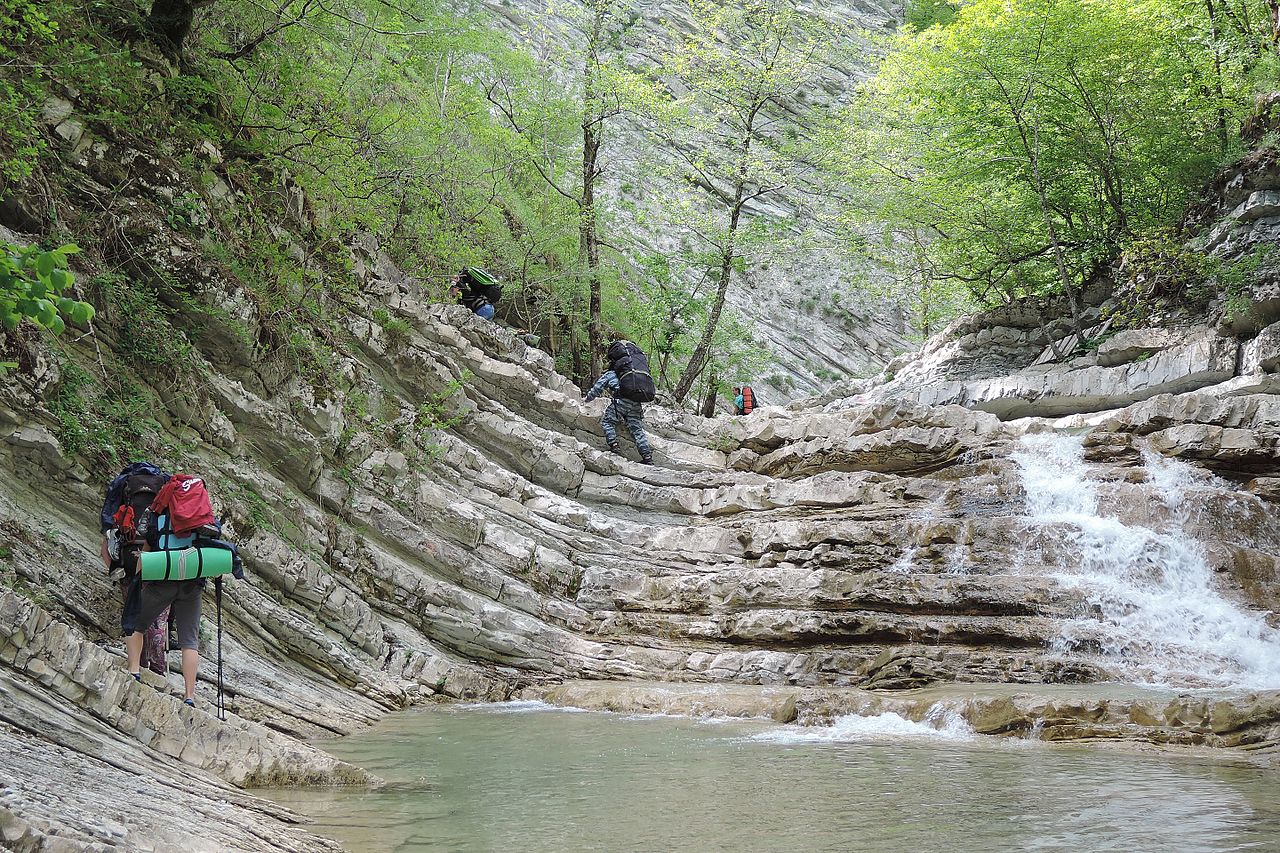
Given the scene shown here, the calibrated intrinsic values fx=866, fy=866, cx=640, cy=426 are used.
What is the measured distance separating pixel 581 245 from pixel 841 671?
43.1 feet

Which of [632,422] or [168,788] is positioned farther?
[632,422]

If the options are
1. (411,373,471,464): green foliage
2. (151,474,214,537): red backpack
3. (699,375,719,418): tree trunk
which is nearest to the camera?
(151,474,214,537): red backpack

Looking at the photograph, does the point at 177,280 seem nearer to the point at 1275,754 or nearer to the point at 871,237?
the point at 1275,754

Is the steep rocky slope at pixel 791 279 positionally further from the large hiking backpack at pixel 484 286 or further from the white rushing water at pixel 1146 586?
the white rushing water at pixel 1146 586

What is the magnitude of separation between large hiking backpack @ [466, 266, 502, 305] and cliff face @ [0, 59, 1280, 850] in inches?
58.6

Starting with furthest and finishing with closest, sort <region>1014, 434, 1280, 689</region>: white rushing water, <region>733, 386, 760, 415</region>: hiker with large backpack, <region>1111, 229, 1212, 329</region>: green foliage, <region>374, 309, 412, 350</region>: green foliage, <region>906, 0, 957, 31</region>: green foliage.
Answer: <region>906, 0, 957, 31</region>: green foliage → <region>733, 386, 760, 415</region>: hiker with large backpack → <region>1111, 229, 1212, 329</region>: green foliage → <region>374, 309, 412, 350</region>: green foliage → <region>1014, 434, 1280, 689</region>: white rushing water

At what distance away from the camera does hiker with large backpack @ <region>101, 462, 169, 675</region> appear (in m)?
7.31

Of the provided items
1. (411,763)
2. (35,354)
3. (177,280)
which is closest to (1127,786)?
(411,763)

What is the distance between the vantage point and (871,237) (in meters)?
33.8

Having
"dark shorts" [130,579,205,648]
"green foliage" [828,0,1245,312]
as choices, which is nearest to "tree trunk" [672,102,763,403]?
"green foliage" [828,0,1245,312]

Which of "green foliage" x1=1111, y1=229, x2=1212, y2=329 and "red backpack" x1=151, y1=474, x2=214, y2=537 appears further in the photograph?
"green foliage" x1=1111, y1=229, x2=1212, y2=329

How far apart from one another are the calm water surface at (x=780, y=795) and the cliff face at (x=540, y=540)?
770 mm

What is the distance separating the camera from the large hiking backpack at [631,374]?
1711 cm

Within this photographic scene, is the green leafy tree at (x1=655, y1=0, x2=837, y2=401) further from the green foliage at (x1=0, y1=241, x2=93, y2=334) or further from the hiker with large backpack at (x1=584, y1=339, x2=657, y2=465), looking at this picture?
the green foliage at (x1=0, y1=241, x2=93, y2=334)
